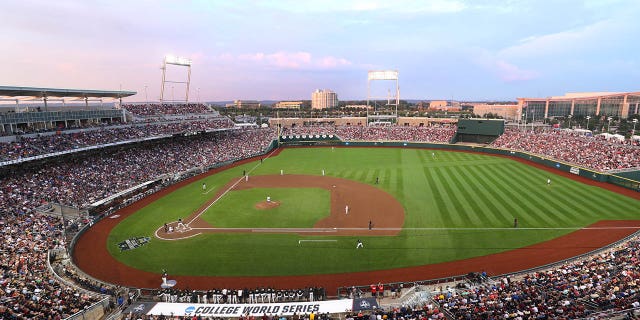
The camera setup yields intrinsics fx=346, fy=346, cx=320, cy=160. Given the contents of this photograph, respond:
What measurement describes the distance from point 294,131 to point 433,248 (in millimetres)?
56595

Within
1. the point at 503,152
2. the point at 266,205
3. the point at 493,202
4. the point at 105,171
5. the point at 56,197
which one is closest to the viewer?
the point at 56,197

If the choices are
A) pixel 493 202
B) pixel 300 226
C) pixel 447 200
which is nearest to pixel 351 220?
pixel 300 226

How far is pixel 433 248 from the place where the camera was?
22203mm

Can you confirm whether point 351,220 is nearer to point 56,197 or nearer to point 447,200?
point 447,200

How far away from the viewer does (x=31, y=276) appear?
16891 millimetres

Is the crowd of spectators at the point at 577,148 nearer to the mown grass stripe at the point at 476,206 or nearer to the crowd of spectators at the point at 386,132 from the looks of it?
the crowd of spectators at the point at 386,132

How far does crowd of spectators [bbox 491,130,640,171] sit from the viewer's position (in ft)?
130

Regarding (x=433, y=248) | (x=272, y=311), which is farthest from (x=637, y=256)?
(x=272, y=311)

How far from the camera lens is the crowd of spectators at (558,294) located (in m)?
12.9

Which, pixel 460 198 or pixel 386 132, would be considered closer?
pixel 460 198

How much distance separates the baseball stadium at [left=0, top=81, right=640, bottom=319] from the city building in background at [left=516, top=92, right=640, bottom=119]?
60132 mm

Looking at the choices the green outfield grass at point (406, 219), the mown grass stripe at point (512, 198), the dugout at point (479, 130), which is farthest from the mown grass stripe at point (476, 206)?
the dugout at point (479, 130)

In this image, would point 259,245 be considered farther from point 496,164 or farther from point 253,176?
point 496,164

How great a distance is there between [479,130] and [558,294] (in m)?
54.1
